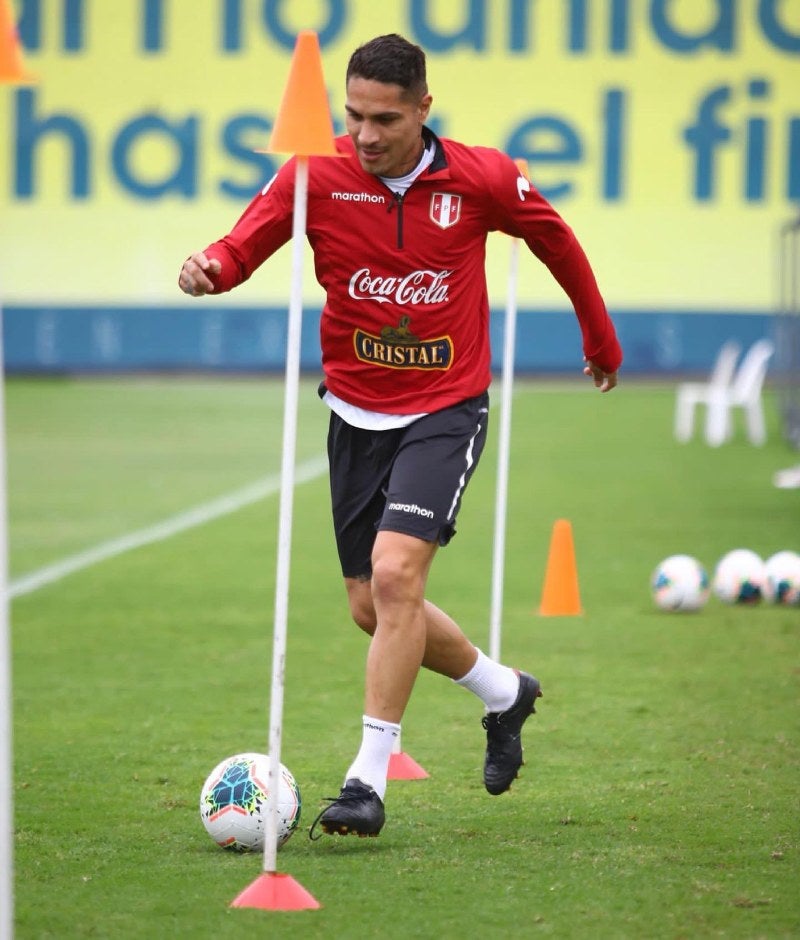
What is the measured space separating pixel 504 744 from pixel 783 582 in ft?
14.9

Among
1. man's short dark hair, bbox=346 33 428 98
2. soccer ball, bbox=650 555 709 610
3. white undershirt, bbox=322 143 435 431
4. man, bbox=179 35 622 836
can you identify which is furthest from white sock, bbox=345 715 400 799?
soccer ball, bbox=650 555 709 610

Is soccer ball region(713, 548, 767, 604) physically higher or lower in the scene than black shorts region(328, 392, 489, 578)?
lower

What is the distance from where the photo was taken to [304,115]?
4.30 m

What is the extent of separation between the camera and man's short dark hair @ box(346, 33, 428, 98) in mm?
4961

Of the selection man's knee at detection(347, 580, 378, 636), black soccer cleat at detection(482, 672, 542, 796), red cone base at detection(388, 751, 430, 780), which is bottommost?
red cone base at detection(388, 751, 430, 780)

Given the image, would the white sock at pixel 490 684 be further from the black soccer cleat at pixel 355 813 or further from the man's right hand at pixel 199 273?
the man's right hand at pixel 199 273

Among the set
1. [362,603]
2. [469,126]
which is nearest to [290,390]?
[362,603]

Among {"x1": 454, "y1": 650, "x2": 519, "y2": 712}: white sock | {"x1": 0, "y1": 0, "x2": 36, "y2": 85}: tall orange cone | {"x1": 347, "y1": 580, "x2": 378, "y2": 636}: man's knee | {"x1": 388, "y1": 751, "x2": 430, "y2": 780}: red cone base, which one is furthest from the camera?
{"x1": 388, "y1": 751, "x2": 430, "y2": 780}: red cone base

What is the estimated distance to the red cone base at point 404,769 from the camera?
236 inches

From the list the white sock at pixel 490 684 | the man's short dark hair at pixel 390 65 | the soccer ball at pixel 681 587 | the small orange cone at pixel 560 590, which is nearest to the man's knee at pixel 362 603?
the white sock at pixel 490 684

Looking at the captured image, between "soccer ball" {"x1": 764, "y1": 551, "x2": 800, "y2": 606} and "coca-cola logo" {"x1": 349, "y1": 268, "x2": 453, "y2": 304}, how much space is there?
5075 mm

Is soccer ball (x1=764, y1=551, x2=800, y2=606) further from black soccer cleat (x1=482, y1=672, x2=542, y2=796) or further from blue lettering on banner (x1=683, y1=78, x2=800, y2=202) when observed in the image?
blue lettering on banner (x1=683, y1=78, x2=800, y2=202)

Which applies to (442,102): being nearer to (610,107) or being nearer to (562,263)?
(610,107)

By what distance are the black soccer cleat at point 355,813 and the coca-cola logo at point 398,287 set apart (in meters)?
1.38
